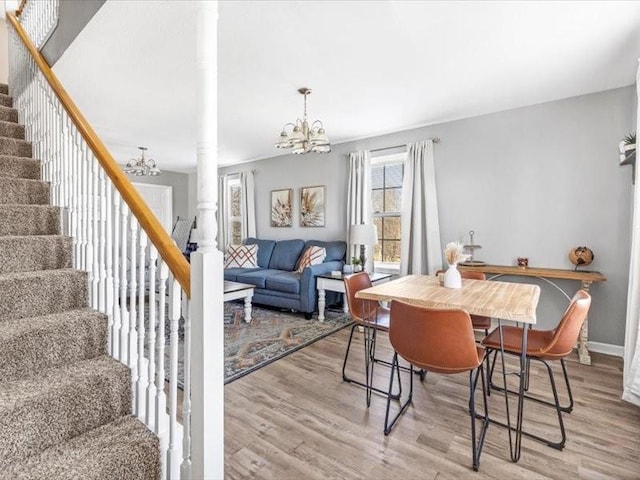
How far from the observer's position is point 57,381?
49.7 inches

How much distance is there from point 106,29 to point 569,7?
2929mm

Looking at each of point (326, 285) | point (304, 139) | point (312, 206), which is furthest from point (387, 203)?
point (304, 139)

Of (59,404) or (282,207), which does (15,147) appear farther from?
(282,207)

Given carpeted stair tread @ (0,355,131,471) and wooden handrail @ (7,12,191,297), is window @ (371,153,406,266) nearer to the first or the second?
wooden handrail @ (7,12,191,297)

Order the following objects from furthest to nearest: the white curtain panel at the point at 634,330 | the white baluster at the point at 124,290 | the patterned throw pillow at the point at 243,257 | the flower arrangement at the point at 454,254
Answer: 1. the patterned throw pillow at the point at 243,257
2. the flower arrangement at the point at 454,254
3. the white curtain panel at the point at 634,330
4. the white baluster at the point at 124,290

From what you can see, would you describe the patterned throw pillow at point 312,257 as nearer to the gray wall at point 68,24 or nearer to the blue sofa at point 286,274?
the blue sofa at point 286,274

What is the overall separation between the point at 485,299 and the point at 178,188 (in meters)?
7.00

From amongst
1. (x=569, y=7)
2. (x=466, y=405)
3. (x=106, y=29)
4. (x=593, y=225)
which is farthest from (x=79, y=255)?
(x=593, y=225)

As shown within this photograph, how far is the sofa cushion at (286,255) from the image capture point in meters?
5.00

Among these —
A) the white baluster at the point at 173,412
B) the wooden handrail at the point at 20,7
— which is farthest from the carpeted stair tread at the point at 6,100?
the white baluster at the point at 173,412

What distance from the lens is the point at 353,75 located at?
8.89 ft

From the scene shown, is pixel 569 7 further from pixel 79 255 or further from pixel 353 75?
pixel 79 255

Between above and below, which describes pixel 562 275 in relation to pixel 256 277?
above

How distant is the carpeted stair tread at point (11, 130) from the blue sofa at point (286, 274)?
110 inches
